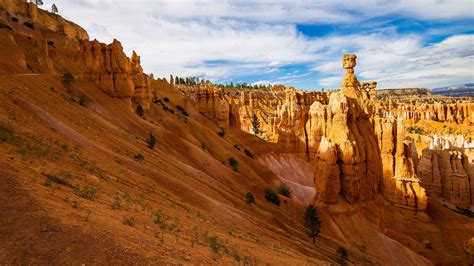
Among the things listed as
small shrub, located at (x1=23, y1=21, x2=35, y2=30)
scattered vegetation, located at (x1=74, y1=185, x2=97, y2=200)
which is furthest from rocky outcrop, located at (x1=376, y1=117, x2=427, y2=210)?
small shrub, located at (x1=23, y1=21, x2=35, y2=30)

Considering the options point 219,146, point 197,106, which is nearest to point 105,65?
point 219,146

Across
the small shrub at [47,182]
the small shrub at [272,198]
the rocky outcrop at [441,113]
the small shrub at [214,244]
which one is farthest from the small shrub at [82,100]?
the rocky outcrop at [441,113]

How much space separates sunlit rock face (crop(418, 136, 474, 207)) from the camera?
44.7 meters

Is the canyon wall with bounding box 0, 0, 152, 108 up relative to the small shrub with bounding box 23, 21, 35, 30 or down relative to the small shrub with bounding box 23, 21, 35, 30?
down

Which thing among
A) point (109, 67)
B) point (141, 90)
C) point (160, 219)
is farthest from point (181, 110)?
point (160, 219)

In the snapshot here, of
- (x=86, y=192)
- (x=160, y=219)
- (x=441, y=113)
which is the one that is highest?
(x=86, y=192)

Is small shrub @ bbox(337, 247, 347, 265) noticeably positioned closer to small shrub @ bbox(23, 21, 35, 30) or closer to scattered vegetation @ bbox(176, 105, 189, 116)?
scattered vegetation @ bbox(176, 105, 189, 116)

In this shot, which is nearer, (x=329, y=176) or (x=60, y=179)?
(x=60, y=179)

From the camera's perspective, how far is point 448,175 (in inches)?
1780

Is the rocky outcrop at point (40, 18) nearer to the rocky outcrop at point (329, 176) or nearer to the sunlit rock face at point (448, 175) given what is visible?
the rocky outcrop at point (329, 176)

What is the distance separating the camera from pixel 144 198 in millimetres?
15031

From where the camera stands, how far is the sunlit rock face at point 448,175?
44.7m

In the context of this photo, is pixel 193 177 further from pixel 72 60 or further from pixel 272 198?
pixel 72 60

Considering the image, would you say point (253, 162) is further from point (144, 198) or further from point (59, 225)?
point (59, 225)
